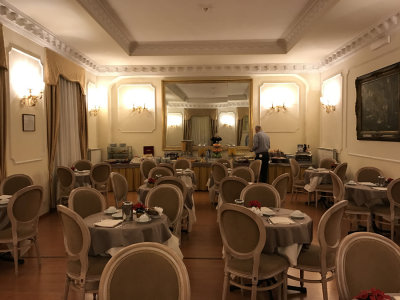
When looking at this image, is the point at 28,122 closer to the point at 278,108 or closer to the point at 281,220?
the point at 281,220

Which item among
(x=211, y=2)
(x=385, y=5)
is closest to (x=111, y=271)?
(x=211, y=2)

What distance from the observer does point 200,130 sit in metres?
10.1

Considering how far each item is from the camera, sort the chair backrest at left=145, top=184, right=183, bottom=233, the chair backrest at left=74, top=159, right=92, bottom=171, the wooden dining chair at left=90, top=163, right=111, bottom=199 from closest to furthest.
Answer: the chair backrest at left=145, top=184, right=183, bottom=233, the wooden dining chair at left=90, top=163, right=111, bottom=199, the chair backrest at left=74, top=159, right=92, bottom=171

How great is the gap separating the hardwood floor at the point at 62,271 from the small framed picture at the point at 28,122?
1.76 meters

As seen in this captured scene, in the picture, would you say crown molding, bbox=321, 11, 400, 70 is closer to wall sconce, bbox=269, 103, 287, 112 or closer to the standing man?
wall sconce, bbox=269, 103, 287, 112

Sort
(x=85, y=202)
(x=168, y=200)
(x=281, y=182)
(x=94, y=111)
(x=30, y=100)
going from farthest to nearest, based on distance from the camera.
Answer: (x=94, y=111), (x=30, y=100), (x=281, y=182), (x=168, y=200), (x=85, y=202)

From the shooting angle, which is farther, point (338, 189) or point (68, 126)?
point (68, 126)

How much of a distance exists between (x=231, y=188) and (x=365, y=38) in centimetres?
429

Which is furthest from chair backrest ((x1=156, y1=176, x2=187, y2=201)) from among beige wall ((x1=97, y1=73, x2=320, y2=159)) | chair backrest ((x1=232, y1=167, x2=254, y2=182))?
beige wall ((x1=97, y1=73, x2=320, y2=159))

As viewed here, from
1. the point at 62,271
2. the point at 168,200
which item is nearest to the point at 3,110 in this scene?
the point at 62,271

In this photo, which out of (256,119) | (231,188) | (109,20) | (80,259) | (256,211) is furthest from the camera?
(256,119)

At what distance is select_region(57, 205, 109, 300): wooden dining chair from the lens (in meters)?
2.87

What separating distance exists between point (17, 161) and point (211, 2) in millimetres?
4300

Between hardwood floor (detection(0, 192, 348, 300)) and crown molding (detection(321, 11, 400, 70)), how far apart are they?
360cm
